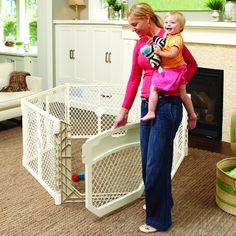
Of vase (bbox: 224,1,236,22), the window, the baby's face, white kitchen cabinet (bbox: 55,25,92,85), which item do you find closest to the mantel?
vase (bbox: 224,1,236,22)

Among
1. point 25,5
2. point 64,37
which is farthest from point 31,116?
point 25,5

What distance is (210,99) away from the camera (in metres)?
4.89

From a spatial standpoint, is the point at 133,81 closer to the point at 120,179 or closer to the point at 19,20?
the point at 120,179

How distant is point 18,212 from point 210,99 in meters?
2.69

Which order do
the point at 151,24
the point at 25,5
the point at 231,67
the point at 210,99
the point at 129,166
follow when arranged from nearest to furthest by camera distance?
1. the point at 151,24
2. the point at 129,166
3. the point at 231,67
4. the point at 210,99
5. the point at 25,5

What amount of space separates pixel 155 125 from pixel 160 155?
172 millimetres

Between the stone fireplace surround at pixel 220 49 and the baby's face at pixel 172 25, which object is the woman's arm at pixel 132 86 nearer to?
the baby's face at pixel 172 25

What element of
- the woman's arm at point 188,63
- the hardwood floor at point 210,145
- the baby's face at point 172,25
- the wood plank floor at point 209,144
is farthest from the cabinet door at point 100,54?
the baby's face at point 172,25

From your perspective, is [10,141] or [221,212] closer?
[221,212]

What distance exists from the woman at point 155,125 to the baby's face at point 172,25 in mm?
91

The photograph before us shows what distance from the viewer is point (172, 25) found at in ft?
7.61

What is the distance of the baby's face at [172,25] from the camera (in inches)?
91.1

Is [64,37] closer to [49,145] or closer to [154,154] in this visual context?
[49,145]

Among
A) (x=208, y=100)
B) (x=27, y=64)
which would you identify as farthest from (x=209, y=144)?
(x=27, y=64)
